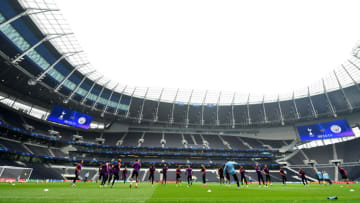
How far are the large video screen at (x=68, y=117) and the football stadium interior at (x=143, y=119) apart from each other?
0.73ft

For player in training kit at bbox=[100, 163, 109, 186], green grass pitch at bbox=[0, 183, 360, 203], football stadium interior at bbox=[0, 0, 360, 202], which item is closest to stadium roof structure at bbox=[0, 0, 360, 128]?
football stadium interior at bbox=[0, 0, 360, 202]

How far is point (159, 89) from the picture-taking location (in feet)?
153

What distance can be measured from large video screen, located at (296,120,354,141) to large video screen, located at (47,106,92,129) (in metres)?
56.6

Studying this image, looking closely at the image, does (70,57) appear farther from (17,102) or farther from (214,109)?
(214,109)

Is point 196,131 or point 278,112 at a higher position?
point 278,112

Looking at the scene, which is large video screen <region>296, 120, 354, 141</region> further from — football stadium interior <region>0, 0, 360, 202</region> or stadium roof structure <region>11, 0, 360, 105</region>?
stadium roof structure <region>11, 0, 360, 105</region>

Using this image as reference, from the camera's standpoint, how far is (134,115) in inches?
2021

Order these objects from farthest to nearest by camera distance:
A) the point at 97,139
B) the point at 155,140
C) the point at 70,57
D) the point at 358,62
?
the point at 155,140 → the point at 97,139 → the point at 358,62 → the point at 70,57

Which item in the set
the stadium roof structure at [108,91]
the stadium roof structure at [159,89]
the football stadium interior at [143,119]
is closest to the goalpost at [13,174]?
the football stadium interior at [143,119]

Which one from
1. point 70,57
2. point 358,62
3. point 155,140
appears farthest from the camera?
point 155,140

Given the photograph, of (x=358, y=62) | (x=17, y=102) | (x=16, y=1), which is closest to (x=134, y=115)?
(x=17, y=102)

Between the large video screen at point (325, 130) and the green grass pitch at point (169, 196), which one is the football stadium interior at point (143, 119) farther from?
the green grass pitch at point (169, 196)

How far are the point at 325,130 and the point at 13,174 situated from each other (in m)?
63.3

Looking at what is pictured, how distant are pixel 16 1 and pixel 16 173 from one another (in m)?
21.4
